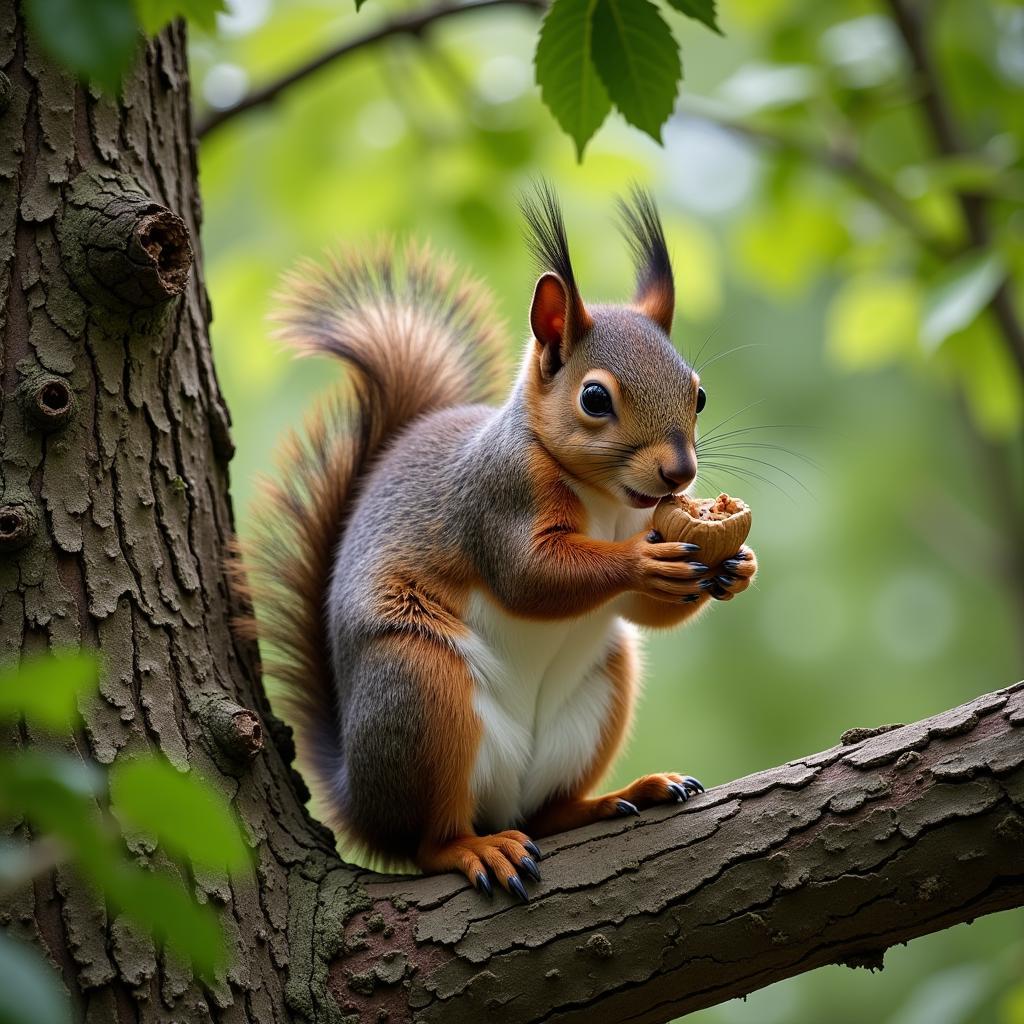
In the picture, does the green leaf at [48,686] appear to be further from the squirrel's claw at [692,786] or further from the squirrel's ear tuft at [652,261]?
the squirrel's ear tuft at [652,261]

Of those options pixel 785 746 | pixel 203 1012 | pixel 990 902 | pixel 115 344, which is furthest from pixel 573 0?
pixel 785 746

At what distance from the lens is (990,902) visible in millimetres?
1671

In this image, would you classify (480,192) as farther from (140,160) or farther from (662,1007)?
(662,1007)

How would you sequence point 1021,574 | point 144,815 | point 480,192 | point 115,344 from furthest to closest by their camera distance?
point 1021,574, point 480,192, point 115,344, point 144,815

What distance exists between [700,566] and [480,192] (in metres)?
1.69

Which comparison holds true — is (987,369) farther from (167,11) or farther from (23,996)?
(23,996)

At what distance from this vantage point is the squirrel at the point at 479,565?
6.91 feet

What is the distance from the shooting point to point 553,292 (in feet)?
7.57

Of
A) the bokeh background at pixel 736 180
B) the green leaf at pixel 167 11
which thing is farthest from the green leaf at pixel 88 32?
the bokeh background at pixel 736 180

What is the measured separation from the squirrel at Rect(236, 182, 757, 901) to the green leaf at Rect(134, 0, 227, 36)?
3.69ft

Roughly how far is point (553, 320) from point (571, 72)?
0.85 meters

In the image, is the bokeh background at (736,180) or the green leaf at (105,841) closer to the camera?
the green leaf at (105,841)

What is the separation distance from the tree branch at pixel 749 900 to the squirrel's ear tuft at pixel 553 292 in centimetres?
94

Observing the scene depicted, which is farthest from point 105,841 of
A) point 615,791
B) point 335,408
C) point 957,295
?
point 957,295
